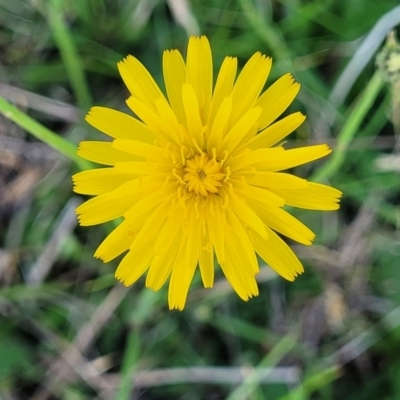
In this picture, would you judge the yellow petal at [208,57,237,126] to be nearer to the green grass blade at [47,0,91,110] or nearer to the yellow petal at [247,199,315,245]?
the yellow petal at [247,199,315,245]

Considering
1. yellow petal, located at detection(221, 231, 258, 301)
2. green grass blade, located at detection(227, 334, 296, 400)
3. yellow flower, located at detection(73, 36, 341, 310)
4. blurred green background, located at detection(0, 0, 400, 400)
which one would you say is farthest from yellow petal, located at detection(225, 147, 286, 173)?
green grass blade, located at detection(227, 334, 296, 400)

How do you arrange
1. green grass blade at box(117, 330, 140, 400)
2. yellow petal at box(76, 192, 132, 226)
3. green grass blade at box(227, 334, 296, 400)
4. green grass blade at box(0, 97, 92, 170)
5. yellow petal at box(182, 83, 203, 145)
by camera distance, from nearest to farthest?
yellow petal at box(182, 83, 203, 145) < green grass blade at box(0, 97, 92, 170) < yellow petal at box(76, 192, 132, 226) < green grass blade at box(117, 330, 140, 400) < green grass blade at box(227, 334, 296, 400)

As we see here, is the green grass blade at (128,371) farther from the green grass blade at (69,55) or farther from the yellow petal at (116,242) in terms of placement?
the green grass blade at (69,55)

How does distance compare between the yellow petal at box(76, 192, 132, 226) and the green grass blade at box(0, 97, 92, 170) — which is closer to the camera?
the green grass blade at box(0, 97, 92, 170)

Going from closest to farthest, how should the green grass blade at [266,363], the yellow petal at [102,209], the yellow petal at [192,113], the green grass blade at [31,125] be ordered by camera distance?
the yellow petal at [192,113], the green grass blade at [31,125], the yellow petal at [102,209], the green grass blade at [266,363]

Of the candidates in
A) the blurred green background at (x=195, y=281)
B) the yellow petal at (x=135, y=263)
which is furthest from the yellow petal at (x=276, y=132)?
the blurred green background at (x=195, y=281)

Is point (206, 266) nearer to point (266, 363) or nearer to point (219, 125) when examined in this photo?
point (219, 125)

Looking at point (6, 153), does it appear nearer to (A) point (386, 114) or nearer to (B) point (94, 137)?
(B) point (94, 137)
